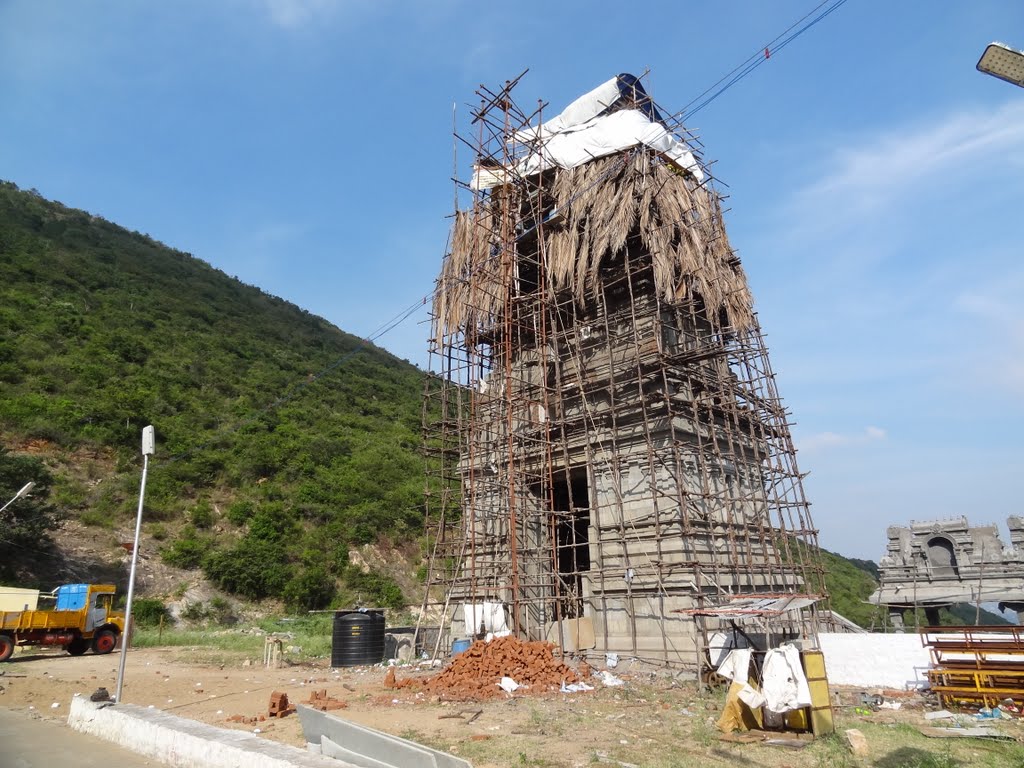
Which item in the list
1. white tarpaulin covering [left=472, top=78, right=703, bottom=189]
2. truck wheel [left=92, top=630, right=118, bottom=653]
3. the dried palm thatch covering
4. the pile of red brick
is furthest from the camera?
truck wheel [left=92, top=630, right=118, bottom=653]

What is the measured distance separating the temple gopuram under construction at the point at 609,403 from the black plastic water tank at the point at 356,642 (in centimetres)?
199

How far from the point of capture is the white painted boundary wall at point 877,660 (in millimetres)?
12055

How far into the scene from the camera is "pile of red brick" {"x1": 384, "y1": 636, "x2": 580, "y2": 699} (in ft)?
37.4

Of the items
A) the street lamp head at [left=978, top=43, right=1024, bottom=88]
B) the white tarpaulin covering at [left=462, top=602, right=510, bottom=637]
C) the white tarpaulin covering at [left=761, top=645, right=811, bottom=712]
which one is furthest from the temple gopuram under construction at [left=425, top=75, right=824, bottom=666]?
the street lamp head at [left=978, top=43, right=1024, bottom=88]

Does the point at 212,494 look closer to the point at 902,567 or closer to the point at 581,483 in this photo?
the point at 581,483

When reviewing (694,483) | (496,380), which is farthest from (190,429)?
(694,483)

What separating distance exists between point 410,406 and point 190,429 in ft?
56.5

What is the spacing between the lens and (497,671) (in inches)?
474

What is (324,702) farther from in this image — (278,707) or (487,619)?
(487,619)

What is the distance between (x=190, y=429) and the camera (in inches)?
1318

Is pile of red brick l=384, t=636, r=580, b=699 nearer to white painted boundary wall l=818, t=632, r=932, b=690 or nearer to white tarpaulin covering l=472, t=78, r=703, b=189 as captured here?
white painted boundary wall l=818, t=632, r=932, b=690

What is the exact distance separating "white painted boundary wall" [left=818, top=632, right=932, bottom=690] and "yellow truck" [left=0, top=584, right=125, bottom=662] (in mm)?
17486

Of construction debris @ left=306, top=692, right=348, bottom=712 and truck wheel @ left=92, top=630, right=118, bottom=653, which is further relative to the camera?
truck wheel @ left=92, top=630, right=118, bottom=653

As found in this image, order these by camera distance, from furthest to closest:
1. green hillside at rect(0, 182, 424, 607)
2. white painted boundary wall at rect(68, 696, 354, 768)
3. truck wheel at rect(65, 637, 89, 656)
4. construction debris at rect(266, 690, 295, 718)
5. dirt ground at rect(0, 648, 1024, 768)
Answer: green hillside at rect(0, 182, 424, 607) → truck wheel at rect(65, 637, 89, 656) → construction debris at rect(266, 690, 295, 718) → dirt ground at rect(0, 648, 1024, 768) → white painted boundary wall at rect(68, 696, 354, 768)
